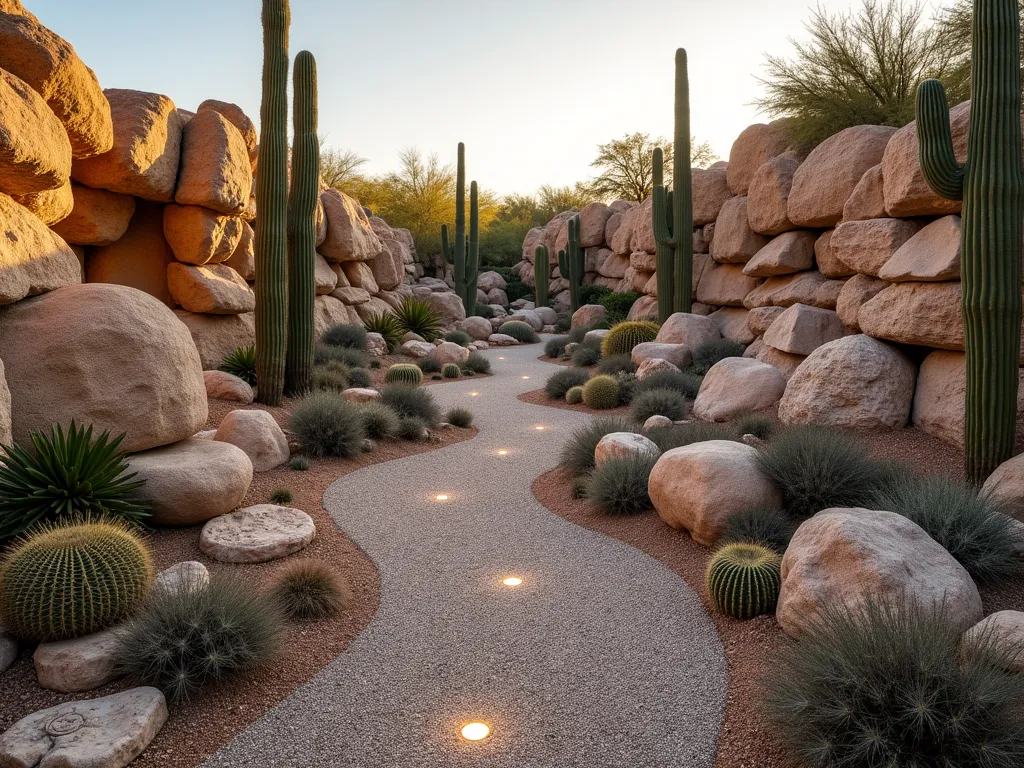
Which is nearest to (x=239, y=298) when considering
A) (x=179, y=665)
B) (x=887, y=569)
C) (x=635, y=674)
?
(x=179, y=665)

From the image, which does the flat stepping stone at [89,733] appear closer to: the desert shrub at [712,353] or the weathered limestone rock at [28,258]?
the weathered limestone rock at [28,258]

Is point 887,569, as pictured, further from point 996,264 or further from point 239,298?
point 239,298

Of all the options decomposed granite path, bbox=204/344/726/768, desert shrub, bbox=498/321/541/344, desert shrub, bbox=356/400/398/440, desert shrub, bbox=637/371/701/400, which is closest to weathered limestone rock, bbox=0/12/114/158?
desert shrub, bbox=356/400/398/440

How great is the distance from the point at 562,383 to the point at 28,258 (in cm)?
780

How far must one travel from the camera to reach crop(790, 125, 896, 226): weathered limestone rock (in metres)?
9.79

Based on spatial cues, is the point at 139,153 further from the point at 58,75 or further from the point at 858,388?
the point at 858,388

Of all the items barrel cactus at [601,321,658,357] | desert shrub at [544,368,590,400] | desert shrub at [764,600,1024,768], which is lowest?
desert shrub at [764,600,1024,768]

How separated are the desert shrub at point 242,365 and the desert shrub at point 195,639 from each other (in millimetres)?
6441

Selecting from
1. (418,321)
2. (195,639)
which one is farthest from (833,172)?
(418,321)

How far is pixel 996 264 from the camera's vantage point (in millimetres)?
5695

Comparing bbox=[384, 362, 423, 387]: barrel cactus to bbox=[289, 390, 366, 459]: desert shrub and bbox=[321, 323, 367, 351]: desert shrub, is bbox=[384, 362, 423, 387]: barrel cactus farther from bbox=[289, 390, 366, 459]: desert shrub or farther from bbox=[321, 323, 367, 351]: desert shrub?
bbox=[289, 390, 366, 459]: desert shrub

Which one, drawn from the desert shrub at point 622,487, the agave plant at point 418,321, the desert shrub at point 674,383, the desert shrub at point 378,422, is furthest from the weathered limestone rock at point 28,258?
the agave plant at point 418,321

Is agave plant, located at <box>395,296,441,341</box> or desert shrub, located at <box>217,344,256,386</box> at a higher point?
agave plant, located at <box>395,296,441,341</box>

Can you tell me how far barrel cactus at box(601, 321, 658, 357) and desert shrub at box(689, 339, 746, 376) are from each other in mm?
1677
